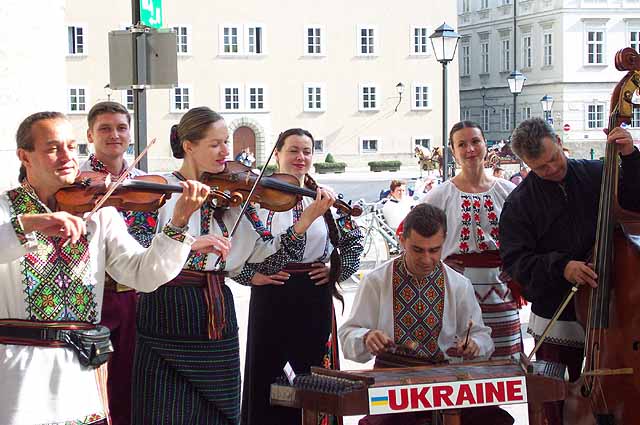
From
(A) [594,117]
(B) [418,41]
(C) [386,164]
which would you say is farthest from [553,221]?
(A) [594,117]

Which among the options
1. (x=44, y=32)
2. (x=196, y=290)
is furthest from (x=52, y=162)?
(x=44, y=32)

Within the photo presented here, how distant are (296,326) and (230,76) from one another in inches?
1606

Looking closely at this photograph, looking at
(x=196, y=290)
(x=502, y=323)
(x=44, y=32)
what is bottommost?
(x=502, y=323)

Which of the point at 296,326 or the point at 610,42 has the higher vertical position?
the point at 610,42

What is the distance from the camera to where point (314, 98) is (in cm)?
4609

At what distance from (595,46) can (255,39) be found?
1785 cm

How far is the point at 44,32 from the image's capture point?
26.8 feet

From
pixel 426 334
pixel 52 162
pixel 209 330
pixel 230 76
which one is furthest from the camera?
pixel 230 76

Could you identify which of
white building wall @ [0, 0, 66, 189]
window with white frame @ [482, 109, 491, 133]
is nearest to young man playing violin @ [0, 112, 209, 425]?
white building wall @ [0, 0, 66, 189]

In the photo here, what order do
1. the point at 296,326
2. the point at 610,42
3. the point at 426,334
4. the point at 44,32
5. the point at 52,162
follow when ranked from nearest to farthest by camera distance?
the point at 52,162, the point at 426,334, the point at 296,326, the point at 44,32, the point at 610,42

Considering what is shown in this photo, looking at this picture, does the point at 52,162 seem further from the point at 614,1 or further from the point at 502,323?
the point at 614,1

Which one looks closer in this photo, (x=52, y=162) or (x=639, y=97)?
(x=52, y=162)

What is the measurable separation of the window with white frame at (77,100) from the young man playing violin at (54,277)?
136 ft

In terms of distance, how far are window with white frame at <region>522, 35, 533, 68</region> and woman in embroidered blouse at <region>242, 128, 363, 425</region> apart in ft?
163
